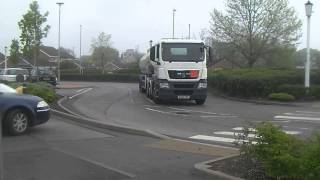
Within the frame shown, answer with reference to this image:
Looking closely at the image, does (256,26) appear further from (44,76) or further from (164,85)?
(164,85)

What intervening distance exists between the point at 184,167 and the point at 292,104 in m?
19.1

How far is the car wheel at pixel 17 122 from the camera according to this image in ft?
45.7

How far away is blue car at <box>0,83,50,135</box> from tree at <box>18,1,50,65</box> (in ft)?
108

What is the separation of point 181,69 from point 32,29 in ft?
77.4

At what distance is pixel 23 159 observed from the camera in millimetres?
10406

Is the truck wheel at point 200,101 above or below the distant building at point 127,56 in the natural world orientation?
below

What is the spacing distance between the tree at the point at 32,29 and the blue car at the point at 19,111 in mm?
32870

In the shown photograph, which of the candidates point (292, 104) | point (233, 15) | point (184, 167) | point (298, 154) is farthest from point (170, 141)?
point (233, 15)

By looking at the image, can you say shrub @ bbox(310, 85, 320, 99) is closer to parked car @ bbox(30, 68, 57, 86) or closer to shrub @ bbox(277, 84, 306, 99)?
shrub @ bbox(277, 84, 306, 99)

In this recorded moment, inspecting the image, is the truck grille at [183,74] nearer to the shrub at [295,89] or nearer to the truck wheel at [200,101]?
the truck wheel at [200,101]

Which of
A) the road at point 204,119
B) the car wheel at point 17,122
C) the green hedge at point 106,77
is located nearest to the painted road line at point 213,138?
the road at point 204,119

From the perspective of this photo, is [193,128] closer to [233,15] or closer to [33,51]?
[33,51]

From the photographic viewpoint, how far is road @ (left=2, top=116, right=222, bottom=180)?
903 cm

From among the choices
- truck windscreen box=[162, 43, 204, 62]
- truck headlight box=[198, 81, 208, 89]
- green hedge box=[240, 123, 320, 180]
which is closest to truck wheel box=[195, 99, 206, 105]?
truck headlight box=[198, 81, 208, 89]
